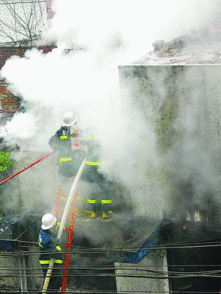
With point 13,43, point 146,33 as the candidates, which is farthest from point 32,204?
point 146,33

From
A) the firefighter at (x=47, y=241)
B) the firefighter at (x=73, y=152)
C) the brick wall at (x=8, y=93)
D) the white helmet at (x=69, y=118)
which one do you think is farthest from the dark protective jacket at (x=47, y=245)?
the brick wall at (x=8, y=93)

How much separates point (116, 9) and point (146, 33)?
1.09 metres

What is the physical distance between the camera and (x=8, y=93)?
8.59 metres

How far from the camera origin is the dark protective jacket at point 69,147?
5664mm

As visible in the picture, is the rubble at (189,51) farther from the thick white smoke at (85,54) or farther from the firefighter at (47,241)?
the firefighter at (47,241)

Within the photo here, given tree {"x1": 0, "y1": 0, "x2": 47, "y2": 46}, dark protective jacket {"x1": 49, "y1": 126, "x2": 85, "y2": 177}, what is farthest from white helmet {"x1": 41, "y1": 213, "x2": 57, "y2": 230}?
tree {"x1": 0, "y1": 0, "x2": 47, "y2": 46}

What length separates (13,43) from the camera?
8.90m

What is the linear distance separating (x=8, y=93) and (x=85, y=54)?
8.12 ft

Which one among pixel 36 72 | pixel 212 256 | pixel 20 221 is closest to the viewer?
pixel 212 256

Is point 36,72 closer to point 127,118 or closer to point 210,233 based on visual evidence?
point 127,118

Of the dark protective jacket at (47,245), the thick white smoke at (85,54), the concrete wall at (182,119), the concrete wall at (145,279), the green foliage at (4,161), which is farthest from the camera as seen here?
the thick white smoke at (85,54)

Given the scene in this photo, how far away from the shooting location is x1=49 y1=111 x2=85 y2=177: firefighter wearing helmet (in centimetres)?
566

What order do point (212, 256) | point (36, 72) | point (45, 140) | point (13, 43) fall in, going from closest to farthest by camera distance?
point (212, 256), point (45, 140), point (36, 72), point (13, 43)

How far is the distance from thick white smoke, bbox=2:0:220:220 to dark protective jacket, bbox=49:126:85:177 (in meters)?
0.85
